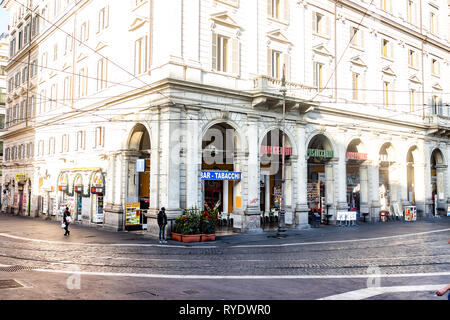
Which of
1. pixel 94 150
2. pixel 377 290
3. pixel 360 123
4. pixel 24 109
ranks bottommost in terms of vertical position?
pixel 377 290

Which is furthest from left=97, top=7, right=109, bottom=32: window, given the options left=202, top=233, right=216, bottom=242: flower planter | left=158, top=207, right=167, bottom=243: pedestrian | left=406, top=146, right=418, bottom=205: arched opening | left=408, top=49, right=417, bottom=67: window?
left=406, top=146, right=418, bottom=205: arched opening

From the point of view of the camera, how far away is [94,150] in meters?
28.9

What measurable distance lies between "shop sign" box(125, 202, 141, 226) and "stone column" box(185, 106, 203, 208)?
199 inches

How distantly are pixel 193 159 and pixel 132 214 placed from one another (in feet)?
19.8

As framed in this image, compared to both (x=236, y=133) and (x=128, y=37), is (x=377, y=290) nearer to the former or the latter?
(x=236, y=133)

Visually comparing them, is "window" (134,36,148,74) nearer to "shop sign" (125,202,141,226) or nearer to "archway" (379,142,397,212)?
"shop sign" (125,202,141,226)

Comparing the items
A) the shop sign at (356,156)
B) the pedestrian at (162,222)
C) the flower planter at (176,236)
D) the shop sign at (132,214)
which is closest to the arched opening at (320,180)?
the shop sign at (356,156)

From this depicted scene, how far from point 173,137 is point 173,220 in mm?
4209

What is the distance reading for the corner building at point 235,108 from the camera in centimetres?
2236

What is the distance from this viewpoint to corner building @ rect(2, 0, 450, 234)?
2236cm

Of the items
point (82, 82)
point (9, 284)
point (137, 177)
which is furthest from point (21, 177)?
point (9, 284)

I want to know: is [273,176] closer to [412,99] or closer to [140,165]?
[140,165]

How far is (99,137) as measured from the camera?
94.2 ft
